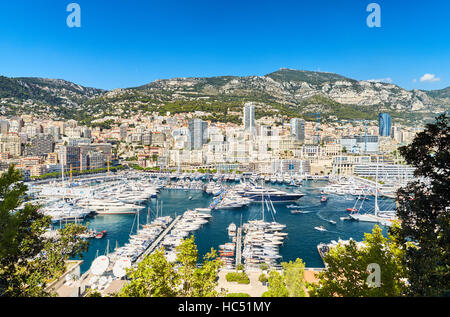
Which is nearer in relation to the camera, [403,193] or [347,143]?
[403,193]

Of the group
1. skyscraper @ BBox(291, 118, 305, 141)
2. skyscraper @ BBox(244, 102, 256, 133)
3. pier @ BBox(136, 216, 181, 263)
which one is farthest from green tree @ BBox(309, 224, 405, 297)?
skyscraper @ BBox(291, 118, 305, 141)

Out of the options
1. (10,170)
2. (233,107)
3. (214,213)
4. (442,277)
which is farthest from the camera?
(233,107)

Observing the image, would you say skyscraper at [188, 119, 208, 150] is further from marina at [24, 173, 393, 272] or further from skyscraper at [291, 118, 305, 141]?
marina at [24, 173, 393, 272]

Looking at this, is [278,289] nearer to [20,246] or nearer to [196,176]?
[20,246]

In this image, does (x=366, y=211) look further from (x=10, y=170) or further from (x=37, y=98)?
(x=37, y=98)

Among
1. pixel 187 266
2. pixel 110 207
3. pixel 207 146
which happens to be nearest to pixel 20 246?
pixel 187 266

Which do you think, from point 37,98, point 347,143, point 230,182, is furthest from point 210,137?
point 37,98

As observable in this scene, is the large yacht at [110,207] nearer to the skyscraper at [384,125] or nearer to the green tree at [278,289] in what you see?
the green tree at [278,289]
